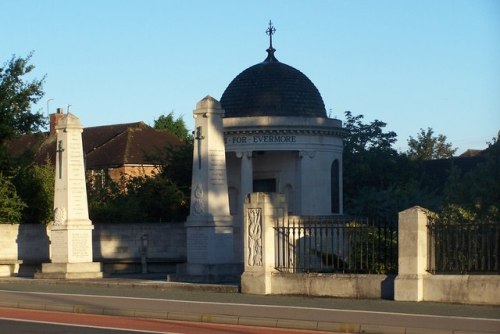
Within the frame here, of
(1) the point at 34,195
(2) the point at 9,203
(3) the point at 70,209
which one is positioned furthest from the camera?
(1) the point at 34,195

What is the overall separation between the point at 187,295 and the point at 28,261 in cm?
1344

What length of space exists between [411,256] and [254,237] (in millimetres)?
4853

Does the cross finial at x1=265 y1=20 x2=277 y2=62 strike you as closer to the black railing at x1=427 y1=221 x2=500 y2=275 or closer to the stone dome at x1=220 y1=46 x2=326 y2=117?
the stone dome at x1=220 y1=46 x2=326 y2=117

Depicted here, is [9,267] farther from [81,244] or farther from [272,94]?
[272,94]

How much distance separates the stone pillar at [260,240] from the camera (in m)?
28.4

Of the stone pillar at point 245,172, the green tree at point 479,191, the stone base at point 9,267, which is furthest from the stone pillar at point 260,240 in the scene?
the stone pillar at point 245,172

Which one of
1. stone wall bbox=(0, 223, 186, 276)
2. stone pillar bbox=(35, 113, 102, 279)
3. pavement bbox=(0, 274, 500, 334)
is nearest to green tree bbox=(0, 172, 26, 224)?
stone wall bbox=(0, 223, 186, 276)

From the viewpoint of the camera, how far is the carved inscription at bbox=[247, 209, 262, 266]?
28641 millimetres

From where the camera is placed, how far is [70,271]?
36.4 meters

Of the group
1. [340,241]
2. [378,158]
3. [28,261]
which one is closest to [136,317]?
[340,241]

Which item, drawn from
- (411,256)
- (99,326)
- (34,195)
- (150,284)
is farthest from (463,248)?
(34,195)

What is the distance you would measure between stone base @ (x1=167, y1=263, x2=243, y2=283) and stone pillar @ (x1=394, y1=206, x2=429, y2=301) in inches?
350

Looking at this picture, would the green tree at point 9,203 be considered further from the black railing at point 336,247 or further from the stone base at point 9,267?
the black railing at point 336,247

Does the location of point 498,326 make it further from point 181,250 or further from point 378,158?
point 378,158
